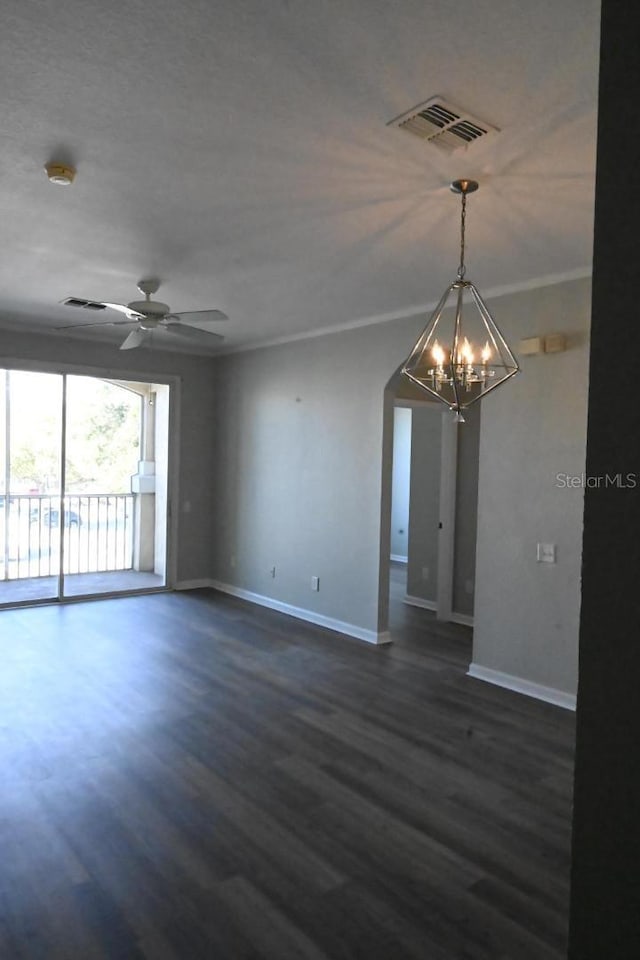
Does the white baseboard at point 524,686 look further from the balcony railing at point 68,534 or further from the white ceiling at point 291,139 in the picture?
the balcony railing at point 68,534

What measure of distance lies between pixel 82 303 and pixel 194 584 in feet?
11.5

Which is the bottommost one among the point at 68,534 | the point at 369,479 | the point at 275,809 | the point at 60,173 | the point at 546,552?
the point at 275,809

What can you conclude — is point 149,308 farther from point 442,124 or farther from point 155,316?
point 442,124

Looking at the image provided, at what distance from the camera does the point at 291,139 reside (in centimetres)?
243

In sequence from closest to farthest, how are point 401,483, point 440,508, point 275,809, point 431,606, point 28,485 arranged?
point 275,809 < point 440,508 < point 431,606 < point 28,485 < point 401,483

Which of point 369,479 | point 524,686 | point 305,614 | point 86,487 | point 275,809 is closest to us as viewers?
point 275,809

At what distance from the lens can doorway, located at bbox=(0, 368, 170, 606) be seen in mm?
7457

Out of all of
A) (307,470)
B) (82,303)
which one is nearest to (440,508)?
(307,470)

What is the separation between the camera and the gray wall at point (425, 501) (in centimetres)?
682

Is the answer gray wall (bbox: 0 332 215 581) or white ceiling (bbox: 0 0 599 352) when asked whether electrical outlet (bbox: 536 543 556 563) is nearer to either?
white ceiling (bbox: 0 0 599 352)

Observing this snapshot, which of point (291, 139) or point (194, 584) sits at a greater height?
point (291, 139)

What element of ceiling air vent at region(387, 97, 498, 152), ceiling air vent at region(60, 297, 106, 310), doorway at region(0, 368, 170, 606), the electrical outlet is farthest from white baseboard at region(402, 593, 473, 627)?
ceiling air vent at region(387, 97, 498, 152)

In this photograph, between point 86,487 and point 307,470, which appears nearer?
point 307,470

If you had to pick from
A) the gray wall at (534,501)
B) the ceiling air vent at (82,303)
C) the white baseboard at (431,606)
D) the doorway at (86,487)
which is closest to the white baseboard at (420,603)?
the white baseboard at (431,606)
